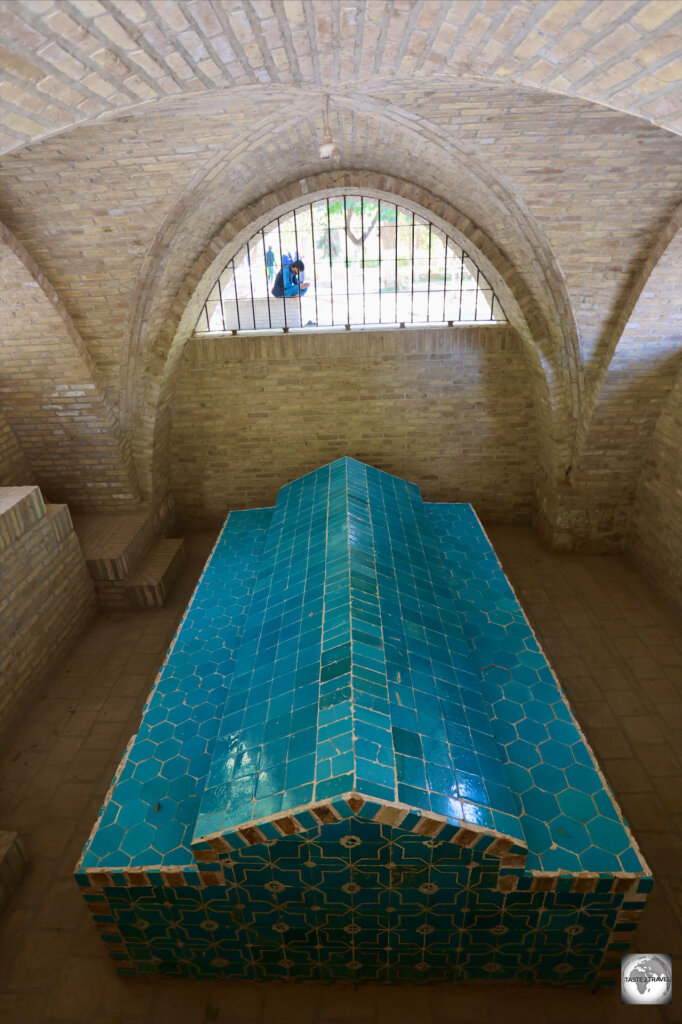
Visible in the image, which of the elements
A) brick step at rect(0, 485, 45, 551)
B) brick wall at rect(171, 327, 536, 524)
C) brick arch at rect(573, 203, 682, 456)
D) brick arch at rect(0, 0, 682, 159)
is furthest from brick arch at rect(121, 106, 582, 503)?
brick arch at rect(0, 0, 682, 159)

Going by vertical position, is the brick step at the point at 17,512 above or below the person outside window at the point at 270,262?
below

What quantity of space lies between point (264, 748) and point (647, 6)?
3492 millimetres

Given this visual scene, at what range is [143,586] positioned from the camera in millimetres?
6352

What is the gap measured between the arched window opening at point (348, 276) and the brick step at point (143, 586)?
290 centimetres

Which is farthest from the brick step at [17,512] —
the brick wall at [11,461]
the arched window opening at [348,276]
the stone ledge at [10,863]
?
the arched window opening at [348,276]

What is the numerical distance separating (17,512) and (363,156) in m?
4.68

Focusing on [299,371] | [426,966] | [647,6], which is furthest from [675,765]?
[299,371]

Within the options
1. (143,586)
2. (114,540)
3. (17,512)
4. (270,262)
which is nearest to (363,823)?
(17,512)

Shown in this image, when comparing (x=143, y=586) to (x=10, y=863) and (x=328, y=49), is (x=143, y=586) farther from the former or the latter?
(x=328, y=49)

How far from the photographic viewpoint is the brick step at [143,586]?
636 centimetres

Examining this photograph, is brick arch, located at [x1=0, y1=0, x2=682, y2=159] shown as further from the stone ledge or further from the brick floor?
the brick floor

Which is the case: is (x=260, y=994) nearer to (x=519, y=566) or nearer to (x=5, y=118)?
(x=5, y=118)

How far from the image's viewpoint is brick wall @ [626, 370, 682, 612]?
19.7 ft

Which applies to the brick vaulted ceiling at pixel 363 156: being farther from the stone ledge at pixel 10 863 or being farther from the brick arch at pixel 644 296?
the stone ledge at pixel 10 863
